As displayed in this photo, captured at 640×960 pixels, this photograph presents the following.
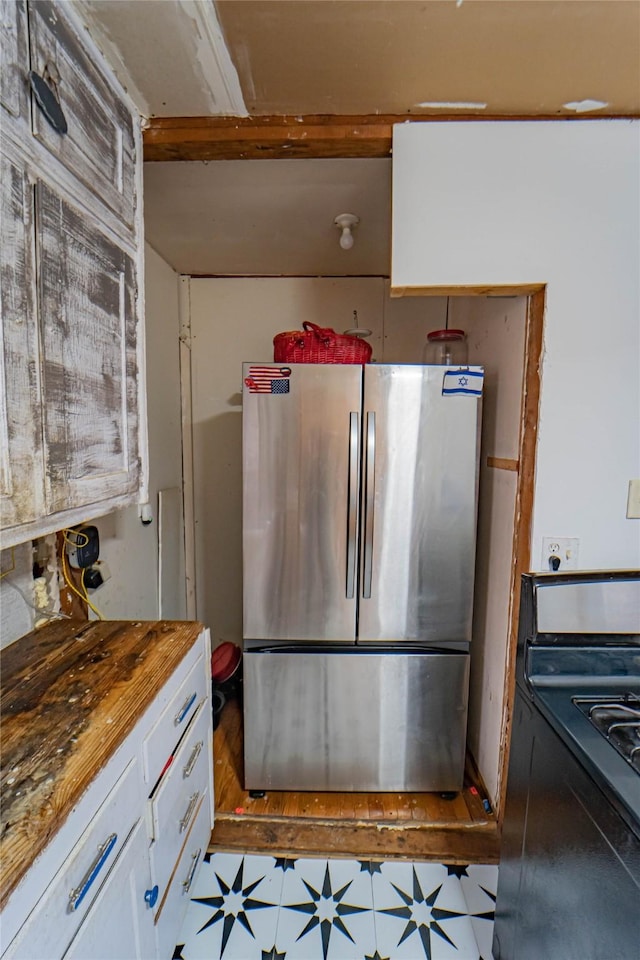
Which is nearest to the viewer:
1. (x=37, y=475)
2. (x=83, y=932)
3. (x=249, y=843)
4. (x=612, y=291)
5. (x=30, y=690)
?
(x=83, y=932)

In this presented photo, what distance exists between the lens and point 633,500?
1368 millimetres

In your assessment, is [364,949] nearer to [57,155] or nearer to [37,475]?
[37,475]

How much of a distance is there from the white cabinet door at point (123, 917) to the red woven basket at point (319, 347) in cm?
152

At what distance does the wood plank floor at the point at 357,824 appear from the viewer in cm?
151

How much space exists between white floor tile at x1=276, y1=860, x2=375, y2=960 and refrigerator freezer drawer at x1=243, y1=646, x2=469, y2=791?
318mm

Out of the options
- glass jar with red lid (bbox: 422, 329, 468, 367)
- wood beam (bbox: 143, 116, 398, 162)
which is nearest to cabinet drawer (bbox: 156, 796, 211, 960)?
glass jar with red lid (bbox: 422, 329, 468, 367)

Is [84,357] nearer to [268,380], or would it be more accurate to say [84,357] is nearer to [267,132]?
[268,380]

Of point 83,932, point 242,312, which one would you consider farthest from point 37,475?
point 242,312

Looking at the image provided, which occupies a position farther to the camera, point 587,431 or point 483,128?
point 587,431

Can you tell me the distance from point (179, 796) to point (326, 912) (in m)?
0.68

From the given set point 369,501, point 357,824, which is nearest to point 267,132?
point 369,501

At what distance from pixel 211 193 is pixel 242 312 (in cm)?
85

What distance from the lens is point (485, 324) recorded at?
1.82m

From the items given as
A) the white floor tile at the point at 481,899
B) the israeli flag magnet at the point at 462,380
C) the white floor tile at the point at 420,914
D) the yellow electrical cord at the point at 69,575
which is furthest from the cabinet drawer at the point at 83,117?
the white floor tile at the point at 481,899
